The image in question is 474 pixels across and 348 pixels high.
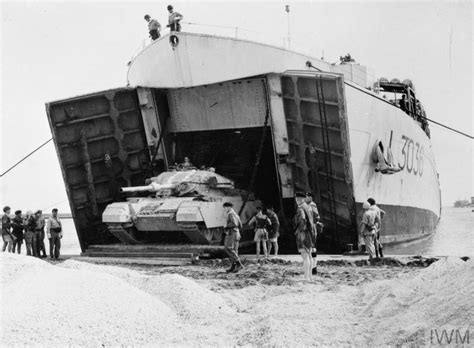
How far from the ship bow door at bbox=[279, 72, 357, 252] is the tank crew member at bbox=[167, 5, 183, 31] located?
8.41 feet

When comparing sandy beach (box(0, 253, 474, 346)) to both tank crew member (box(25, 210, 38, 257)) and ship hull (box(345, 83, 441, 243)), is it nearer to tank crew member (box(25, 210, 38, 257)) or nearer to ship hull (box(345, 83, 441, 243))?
ship hull (box(345, 83, 441, 243))

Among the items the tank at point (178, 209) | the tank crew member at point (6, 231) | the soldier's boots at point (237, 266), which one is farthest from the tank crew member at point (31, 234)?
the soldier's boots at point (237, 266)

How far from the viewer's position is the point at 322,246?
11430 mm

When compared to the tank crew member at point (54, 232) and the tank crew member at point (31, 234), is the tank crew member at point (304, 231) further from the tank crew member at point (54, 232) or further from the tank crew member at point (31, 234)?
the tank crew member at point (31, 234)

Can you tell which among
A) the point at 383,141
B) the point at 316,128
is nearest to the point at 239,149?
the point at 316,128

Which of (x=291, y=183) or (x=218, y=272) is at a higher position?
(x=291, y=183)

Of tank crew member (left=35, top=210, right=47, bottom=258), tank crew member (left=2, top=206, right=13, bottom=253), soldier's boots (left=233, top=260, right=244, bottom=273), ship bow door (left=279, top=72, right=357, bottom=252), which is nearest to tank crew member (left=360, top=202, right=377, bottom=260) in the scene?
ship bow door (left=279, top=72, right=357, bottom=252)

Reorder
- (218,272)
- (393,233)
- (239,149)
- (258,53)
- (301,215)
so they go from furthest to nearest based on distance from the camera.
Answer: (393,233)
(239,149)
(258,53)
(218,272)
(301,215)

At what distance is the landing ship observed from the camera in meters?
10.4

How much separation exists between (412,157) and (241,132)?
5.79m

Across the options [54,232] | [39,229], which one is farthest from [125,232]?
[39,229]

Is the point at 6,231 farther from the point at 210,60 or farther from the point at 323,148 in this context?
the point at 323,148

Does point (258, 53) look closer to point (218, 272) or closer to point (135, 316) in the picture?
point (218, 272)

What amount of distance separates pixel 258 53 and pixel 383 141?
12.1 feet
